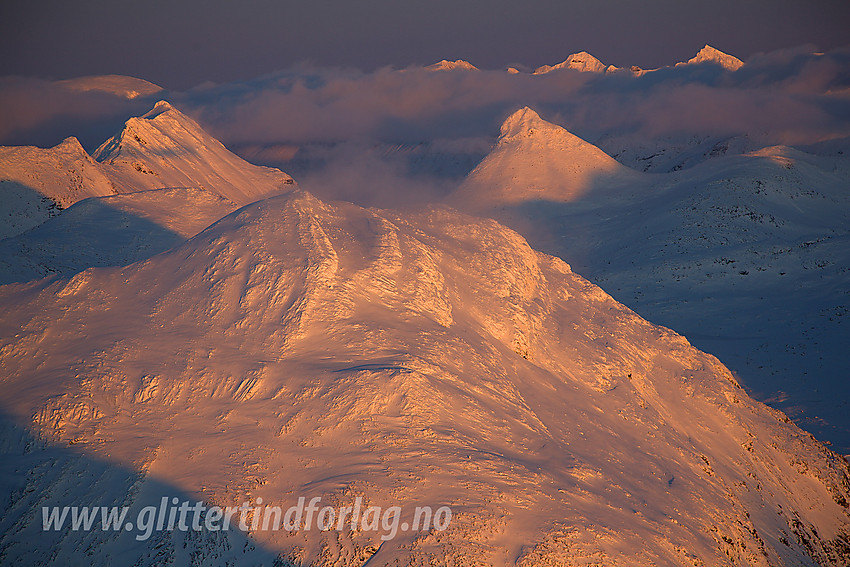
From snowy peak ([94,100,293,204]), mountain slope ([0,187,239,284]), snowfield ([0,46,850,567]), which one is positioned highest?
snowfield ([0,46,850,567])

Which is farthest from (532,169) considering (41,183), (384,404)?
(384,404)

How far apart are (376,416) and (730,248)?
2316 inches

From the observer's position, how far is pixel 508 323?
28172mm

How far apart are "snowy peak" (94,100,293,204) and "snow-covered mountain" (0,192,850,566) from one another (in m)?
58.7

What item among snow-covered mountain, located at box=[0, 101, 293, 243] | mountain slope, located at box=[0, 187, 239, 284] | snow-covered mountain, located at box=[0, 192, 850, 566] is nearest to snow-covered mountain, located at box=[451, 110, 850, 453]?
snow-covered mountain, located at box=[0, 192, 850, 566]

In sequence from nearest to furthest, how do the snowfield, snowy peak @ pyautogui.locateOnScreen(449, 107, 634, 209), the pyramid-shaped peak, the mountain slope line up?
the snowfield, the mountain slope, snowy peak @ pyautogui.locateOnScreen(449, 107, 634, 209), the pyramid-shaped peak

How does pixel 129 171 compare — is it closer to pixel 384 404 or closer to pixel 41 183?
pixel 41 183

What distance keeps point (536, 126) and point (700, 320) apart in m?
63.1

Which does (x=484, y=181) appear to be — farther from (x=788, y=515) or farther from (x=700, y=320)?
(x=788, y=515)

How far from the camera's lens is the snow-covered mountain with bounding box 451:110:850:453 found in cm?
4203

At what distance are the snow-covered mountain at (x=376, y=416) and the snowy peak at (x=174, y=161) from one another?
58746 millimetres

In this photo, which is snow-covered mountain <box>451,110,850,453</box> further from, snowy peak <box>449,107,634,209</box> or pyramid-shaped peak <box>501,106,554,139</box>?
pyramid-shaped peak <box>501,106,554,139</box>

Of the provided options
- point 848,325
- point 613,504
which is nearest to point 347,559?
point 613,504

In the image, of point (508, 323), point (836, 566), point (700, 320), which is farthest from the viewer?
point (700, 320)
